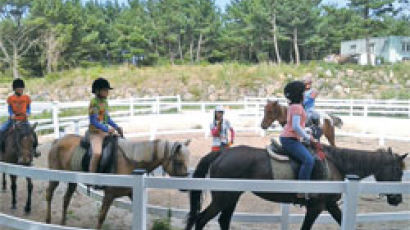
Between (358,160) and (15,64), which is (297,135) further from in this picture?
(15,64)

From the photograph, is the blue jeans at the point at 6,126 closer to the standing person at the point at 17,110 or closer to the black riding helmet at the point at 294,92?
the standing person at the point at 17,110

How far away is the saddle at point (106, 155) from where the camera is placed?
520cm

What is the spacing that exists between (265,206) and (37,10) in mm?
50105

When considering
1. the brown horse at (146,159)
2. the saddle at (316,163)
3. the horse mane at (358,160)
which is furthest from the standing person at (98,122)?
the horse mane at (358,160)

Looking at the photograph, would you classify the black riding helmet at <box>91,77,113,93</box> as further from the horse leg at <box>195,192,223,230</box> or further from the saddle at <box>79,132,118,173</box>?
the horse leg at <box>195,192,223,230</box>

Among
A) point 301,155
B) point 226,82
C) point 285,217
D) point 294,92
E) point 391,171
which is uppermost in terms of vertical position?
point 226,82

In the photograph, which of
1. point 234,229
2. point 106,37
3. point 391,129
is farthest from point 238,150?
point 106,37

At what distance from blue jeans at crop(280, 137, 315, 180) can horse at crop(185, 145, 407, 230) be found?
12 centimetres

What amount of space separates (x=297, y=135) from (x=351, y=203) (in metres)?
1.19

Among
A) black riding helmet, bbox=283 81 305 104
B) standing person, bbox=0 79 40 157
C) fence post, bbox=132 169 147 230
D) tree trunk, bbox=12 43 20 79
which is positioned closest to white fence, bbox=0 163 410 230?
fence post, bbox=132 169 147 230

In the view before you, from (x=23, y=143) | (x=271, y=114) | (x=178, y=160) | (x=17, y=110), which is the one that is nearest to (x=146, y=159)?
(x=178, y=160)

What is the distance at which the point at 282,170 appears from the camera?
447 cm

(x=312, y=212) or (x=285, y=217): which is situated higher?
(x=312, y=212)

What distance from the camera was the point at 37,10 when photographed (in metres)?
49.6
